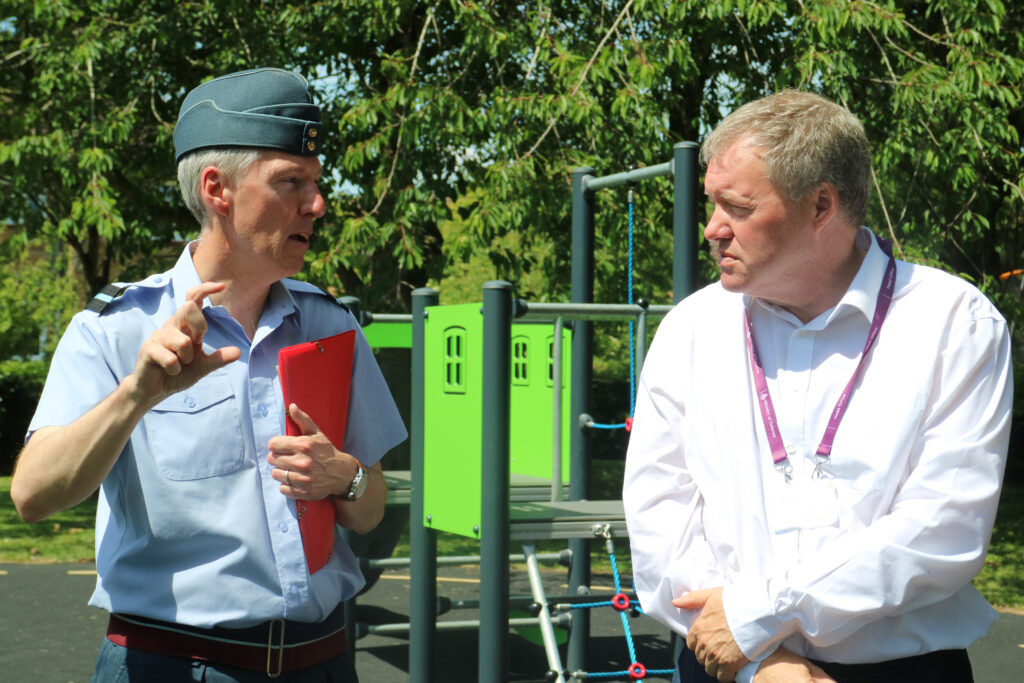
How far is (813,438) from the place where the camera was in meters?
2.12

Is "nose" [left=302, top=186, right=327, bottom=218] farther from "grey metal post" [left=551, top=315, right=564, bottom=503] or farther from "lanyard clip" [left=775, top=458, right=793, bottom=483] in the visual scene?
"grey metal post" [left=551, top=315, right=564, bottom=503]

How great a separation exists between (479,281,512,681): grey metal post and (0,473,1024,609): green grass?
6425mm

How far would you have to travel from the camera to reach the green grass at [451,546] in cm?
1038

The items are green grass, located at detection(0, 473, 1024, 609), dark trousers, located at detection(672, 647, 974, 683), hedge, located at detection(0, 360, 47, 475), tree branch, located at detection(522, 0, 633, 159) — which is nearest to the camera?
dark trousers, located at detection(672, 647, 974, 683)

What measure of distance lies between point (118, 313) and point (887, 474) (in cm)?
140

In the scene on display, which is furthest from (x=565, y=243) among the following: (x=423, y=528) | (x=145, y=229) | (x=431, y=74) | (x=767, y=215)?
(x=767, y=215)

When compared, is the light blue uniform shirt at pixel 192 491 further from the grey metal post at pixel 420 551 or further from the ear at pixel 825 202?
the grey metal post at pixel 420 551

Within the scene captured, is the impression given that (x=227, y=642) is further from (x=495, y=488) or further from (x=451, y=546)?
(x=451, y=546)

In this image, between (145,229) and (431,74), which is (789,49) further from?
(145,229)

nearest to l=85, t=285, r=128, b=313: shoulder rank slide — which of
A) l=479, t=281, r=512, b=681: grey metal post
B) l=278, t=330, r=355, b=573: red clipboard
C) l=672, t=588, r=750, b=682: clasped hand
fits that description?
l=278, t=330, r=355, b=573: red clipboard

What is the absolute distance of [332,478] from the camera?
2.10 meters

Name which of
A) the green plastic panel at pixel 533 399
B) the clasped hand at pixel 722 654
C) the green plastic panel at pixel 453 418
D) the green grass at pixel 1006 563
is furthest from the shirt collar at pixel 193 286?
the green grass at pixel 1006 563

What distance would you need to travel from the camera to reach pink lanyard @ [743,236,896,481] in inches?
82.0

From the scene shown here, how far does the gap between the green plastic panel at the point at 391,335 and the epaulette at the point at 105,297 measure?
428 cm
